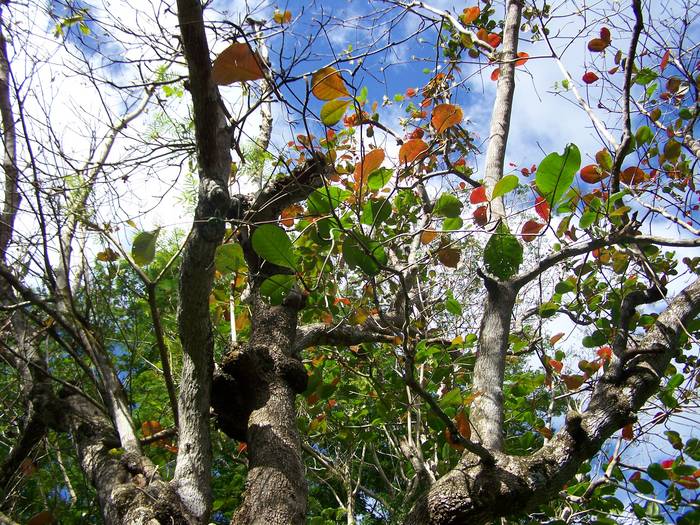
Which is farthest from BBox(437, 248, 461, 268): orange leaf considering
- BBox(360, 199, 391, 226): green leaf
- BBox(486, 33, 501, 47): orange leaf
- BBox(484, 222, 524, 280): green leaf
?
BBox(486, 33, 501, 47): orange leaf

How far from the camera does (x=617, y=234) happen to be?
1644 mm

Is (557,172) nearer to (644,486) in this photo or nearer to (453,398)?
(453,398)

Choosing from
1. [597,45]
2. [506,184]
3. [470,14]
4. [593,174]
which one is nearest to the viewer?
[506,184]

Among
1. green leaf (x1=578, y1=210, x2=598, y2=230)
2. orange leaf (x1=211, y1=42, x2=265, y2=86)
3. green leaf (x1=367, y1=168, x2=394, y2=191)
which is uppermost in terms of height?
orange leaf (x1=211, y1=42, x2=265, y2=86)

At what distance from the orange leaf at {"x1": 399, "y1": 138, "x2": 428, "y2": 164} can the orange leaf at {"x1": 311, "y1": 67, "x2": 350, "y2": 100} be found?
0.32 meters

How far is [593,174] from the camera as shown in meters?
2.33

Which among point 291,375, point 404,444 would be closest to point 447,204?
point 291,375

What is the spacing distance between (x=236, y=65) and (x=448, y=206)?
2.53 feet

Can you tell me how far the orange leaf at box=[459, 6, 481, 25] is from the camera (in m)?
3.15

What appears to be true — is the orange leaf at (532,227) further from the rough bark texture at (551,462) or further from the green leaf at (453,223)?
the rough bark texture at (551,462)

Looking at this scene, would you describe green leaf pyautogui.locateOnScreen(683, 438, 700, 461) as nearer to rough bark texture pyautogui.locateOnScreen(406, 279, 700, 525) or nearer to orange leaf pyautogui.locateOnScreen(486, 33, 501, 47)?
rough bark texture pyautogui.locateOnScreen(406, 279, 700, 525)

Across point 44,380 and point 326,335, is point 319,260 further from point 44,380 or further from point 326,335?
point 44,380

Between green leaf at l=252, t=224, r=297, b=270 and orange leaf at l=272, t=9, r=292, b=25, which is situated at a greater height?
orange leaf at l=272, t=9, r=292, b=25

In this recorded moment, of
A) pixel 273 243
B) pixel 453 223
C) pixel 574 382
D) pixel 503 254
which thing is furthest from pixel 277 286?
pixel 574 382
